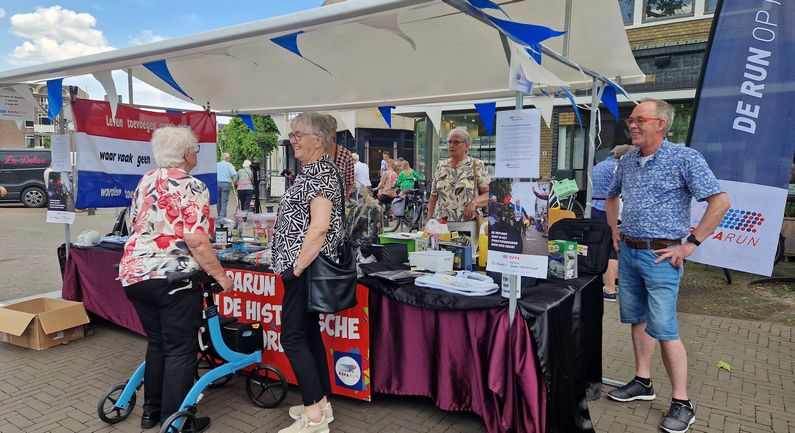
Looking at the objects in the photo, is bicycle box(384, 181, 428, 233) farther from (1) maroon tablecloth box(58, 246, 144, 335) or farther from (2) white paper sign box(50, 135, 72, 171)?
(2) white paper sign box(50, 135, 72, 171)

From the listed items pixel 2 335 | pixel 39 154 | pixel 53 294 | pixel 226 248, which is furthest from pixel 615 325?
pixel 39 154

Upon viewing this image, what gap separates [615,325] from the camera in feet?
16.5

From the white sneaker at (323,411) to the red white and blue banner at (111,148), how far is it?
312 cm

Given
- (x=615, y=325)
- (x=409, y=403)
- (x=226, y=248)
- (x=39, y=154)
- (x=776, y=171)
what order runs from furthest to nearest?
(x=39, y=154) < (x=615, y=325) < (x=226, y=248) < (x=776, y=171) < (x=409, y=403)

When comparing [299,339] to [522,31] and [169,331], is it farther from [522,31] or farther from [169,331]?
[522,31]

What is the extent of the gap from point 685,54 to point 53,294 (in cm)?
1177

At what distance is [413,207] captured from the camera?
1174cm

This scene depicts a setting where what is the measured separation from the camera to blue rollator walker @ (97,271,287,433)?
2.69 meters

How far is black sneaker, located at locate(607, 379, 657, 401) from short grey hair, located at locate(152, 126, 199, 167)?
119 inches

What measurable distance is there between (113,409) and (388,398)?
1.65 metres

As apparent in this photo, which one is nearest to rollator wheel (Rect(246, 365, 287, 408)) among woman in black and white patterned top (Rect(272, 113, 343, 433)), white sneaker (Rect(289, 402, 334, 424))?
white sneaker (Rect(289, 402, 334, 424))

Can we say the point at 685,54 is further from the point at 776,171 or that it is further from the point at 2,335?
the point at 2,335

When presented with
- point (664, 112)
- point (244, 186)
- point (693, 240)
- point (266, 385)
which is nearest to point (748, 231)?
point (693, 240)

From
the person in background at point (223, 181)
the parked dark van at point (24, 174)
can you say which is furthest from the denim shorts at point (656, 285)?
the parked dark van at point (24, 174)
